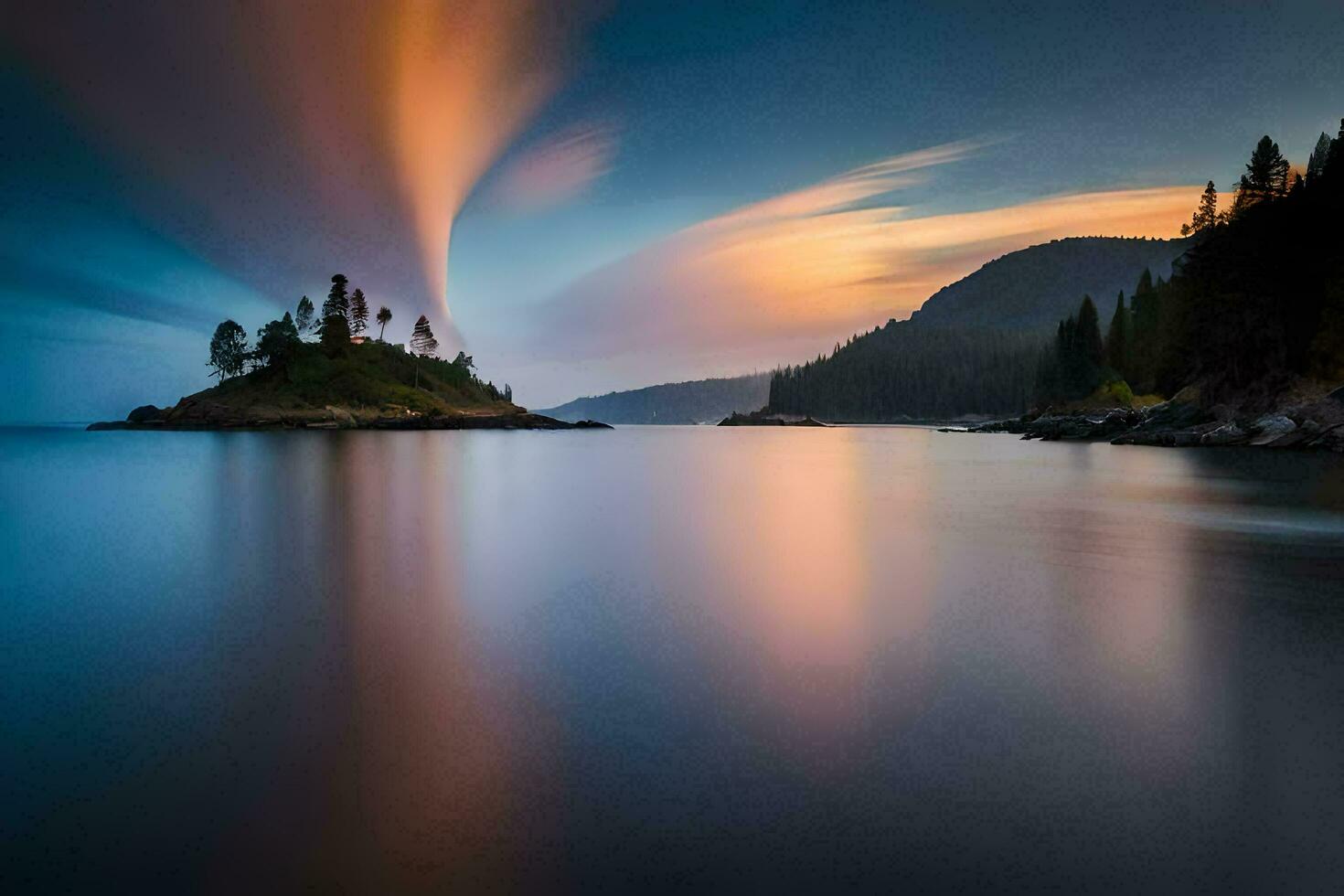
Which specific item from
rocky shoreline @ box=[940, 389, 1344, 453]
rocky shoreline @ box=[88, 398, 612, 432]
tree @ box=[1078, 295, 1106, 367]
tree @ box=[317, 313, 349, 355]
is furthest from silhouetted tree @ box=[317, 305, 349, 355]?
tree @ box=[1078, 295, 1106, 367]

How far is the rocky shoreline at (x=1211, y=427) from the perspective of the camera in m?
56.7

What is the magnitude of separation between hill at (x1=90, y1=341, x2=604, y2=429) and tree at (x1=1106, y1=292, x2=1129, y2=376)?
150692 mm

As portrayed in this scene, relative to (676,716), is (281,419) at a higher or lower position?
higher

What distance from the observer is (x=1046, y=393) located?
154375mm

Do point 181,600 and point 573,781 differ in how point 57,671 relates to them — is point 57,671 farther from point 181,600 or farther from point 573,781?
point 573,781

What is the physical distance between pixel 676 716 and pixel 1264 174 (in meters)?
108

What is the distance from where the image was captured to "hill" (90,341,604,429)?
164 m

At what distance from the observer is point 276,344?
589ft

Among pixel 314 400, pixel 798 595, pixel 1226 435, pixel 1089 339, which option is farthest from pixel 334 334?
pixel 798 595

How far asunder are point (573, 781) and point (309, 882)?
204cm

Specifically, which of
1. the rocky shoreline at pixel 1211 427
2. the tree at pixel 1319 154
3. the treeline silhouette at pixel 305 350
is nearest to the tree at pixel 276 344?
the treeline silhouette at pixel 305 350

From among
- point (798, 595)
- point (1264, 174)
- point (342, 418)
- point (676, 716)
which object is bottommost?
point (798, 595)

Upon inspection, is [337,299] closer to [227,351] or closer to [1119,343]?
[227,351]

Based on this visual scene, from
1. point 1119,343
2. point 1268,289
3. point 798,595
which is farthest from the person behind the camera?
point 1119,343
